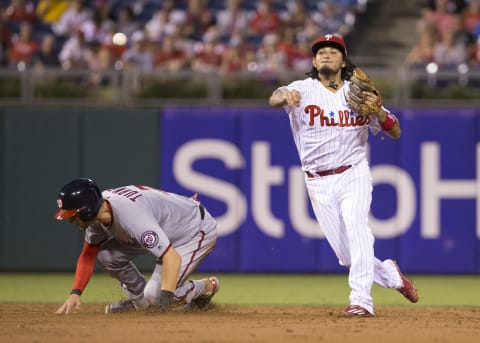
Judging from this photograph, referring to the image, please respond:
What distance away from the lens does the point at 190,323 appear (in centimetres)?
631

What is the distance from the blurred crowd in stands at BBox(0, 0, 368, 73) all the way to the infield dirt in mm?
5164

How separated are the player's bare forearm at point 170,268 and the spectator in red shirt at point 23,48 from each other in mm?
7098

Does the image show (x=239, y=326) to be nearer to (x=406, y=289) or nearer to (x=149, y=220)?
(x=149, y=220)

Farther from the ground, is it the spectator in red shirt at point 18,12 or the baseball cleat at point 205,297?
the spectator in red shirt at point 18,12

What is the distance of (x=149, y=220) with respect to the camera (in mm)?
6562

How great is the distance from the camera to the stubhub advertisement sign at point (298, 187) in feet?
35.7

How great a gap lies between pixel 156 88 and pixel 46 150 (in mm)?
1382

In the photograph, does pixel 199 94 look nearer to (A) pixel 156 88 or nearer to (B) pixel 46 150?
A: (A) pixel 156 88

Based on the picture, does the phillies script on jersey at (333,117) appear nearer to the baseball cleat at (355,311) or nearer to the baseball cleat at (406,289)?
the baseball cleat at (406,289)

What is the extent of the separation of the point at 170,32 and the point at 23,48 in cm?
190

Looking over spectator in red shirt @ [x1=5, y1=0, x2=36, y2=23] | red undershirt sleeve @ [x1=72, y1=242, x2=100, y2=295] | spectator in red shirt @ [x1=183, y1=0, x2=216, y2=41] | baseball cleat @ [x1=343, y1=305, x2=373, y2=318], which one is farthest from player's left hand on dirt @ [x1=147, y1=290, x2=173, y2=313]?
spectator in red shirt @ [x1=5, y1=0, x2=36, y2=23]

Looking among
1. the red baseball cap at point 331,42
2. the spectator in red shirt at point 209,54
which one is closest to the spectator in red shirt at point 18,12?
the spectator in red shirt at point 209,54

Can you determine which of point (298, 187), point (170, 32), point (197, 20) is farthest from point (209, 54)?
point (298, 187)

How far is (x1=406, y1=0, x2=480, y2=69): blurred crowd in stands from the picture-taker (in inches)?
477
